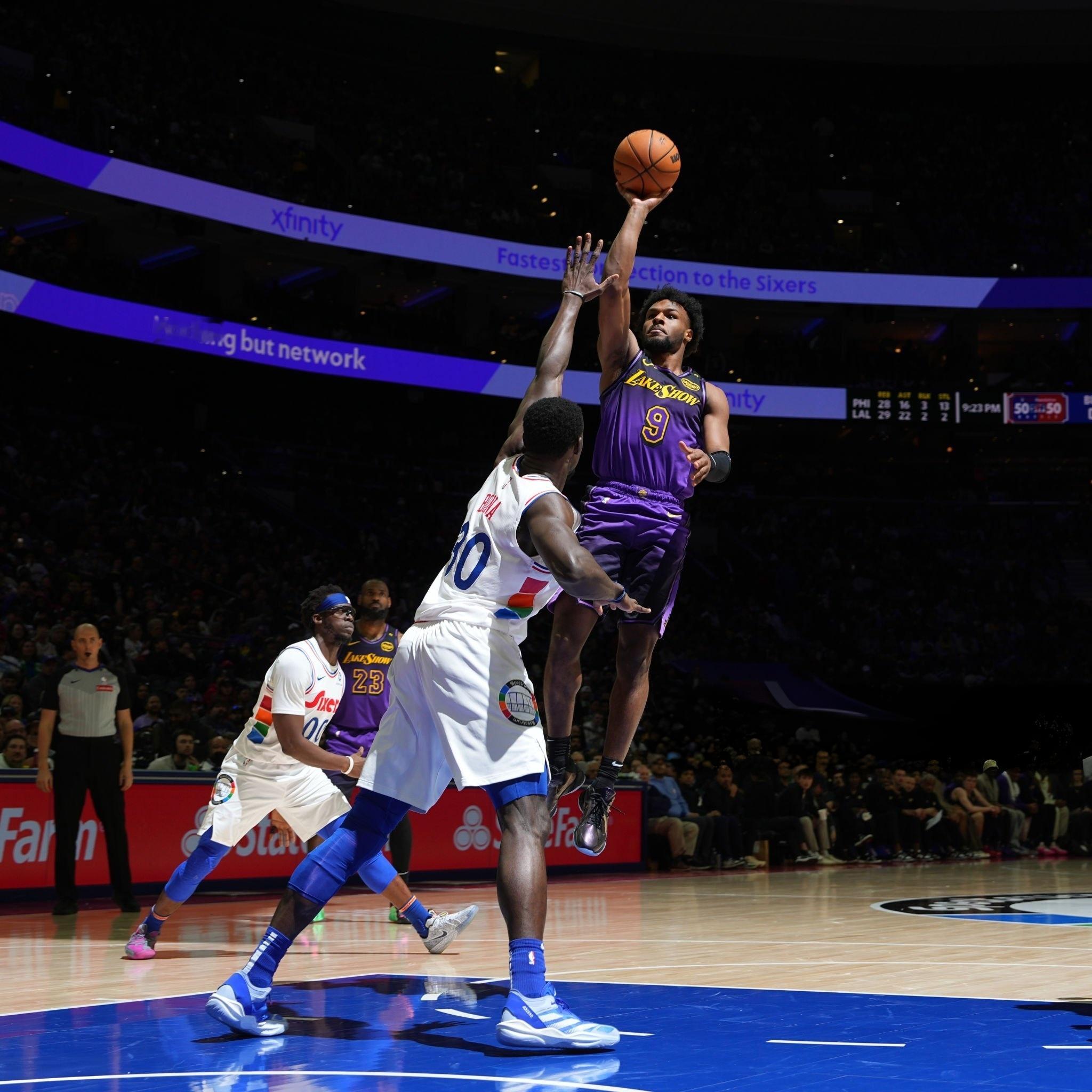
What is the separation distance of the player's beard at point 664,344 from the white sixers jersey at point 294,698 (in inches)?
102

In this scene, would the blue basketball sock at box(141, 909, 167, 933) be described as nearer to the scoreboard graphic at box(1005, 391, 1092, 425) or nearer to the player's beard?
the player's beard

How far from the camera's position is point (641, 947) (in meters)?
7.79

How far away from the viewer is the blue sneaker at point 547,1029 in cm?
445

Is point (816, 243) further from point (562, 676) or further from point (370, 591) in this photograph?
point (562, 676)

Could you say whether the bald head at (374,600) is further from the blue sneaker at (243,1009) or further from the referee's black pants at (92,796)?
the blue sneaker at (243,1009)

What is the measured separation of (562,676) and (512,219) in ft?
75.8

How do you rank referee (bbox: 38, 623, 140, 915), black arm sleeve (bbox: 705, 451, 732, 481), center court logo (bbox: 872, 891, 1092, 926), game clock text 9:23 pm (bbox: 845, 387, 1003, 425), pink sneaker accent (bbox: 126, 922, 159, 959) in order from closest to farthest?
black arm sleeve (bbox: 705, 451, 732, 481) → pink sneaker accent (bbox: 126, 922, 159, 959) → center court logo (bbox: 872, 891, 1092, 926) → referee (bbox: 38, 623, 140, 915) → game clock text 9:23 pm (bbox: 845, 387, 1003, 425)

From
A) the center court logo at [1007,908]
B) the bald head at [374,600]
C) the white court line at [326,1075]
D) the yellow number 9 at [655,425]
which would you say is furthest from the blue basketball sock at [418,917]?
the center court logo at [1007,908]

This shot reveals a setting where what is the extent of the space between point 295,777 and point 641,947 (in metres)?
2.18

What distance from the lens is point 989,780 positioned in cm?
1938

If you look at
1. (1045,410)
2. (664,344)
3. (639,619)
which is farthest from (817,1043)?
(1045,410)

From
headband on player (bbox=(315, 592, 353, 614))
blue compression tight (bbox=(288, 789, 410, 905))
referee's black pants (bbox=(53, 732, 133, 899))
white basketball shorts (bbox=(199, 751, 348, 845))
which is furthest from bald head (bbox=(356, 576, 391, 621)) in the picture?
blue compression tight (bbox=(288, 789, 410, 905))

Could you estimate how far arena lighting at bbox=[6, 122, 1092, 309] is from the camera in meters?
22.1

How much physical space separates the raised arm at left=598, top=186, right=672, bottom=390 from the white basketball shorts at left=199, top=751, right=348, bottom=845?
9.64ft
